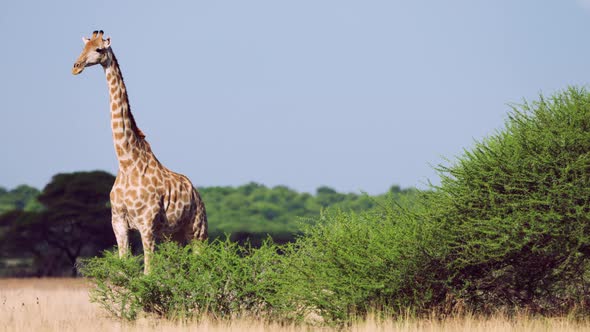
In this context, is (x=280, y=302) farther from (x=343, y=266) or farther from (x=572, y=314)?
(x=572, y=314)

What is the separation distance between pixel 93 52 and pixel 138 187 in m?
2.78

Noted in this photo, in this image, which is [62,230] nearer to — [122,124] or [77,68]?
[122,124]

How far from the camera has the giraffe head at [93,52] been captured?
647 inches

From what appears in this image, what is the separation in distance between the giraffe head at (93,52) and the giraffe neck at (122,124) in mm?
353

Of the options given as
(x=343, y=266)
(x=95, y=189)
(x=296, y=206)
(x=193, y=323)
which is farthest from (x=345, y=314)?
(x=296, y=206)

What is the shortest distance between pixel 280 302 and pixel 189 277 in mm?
1672

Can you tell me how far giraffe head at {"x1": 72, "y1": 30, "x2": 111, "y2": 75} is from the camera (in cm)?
1642

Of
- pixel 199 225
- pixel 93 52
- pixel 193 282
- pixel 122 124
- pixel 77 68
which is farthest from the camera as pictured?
pixel 199 225

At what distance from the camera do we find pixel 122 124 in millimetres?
17359

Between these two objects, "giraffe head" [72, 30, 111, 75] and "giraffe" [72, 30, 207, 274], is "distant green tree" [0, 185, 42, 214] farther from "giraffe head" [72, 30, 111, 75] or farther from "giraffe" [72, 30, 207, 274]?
"giraffe head" [72, 30, 111, 75]

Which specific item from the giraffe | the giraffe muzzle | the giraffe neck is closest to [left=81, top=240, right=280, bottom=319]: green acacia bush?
the giraffe

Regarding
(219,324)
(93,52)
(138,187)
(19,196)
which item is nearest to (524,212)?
(219,324)

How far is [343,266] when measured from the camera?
595 inches

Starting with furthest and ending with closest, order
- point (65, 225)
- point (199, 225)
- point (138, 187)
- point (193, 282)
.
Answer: point (65, 225), point (199, 225), point (138, 187), point (193, 282)
